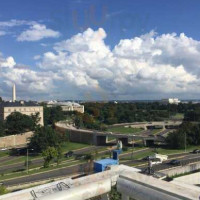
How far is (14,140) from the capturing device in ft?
320

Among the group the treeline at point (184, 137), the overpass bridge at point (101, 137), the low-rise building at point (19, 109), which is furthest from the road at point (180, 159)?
the low-rise building at point (19, 109)

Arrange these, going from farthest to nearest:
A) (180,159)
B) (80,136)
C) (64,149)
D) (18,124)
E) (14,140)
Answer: (18,124) < (80,136) < (14,140) < (64,149) < (180,159)

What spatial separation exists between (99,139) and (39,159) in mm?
25598

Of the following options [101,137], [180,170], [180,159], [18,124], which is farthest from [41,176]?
[18,124]

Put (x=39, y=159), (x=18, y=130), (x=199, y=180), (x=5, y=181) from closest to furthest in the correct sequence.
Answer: (x=199, y=180) < (x=5, y=181) < (x=39, y=159) < (x=18, y=130)

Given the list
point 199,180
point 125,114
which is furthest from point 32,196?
point 125,114

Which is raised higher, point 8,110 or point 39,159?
point 8,110

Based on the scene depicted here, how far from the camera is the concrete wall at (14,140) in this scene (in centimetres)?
9425

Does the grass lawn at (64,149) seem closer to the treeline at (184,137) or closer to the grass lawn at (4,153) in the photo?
the grass lawn at (4,153)

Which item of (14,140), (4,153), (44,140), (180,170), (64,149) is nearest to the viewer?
(180,170)

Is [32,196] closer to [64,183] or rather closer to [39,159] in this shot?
[64,183]

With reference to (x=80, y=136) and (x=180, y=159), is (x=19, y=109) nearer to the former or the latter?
(x=80, y=136)

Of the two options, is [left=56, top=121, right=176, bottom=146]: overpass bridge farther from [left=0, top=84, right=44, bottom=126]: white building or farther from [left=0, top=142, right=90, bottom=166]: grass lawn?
[left=0, top=84, right=44, bottom=126]: white building

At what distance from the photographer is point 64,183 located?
34.7 feet
